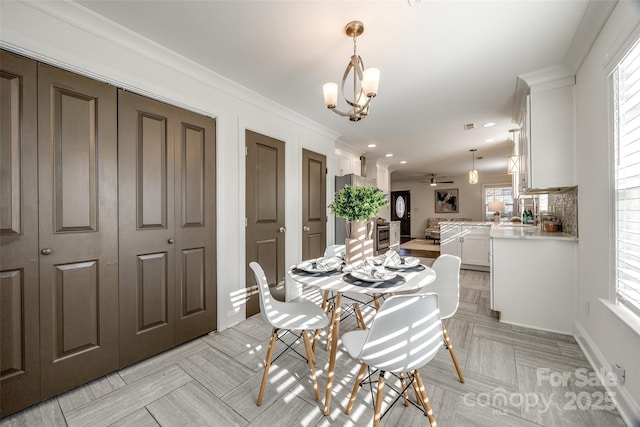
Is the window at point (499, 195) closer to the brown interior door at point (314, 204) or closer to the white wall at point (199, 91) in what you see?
the brown interior door at point (314, 204)

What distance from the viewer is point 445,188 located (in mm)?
10320

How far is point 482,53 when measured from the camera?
2166mm

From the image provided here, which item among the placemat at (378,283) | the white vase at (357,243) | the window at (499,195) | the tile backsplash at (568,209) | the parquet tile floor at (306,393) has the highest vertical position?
the window at (499,195)

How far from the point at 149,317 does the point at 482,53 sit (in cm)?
351

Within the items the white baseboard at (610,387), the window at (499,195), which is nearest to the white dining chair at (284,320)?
the white baseboard at (610,387)

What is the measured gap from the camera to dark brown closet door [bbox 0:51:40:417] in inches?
56.8

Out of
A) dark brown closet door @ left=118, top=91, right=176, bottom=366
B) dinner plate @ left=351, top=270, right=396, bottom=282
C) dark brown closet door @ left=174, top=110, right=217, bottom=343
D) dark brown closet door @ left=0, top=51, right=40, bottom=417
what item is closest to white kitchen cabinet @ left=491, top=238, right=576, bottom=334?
dinner plate @ left=351, top=270, right=396, bottom=282

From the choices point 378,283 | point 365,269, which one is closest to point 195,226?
point 365,269

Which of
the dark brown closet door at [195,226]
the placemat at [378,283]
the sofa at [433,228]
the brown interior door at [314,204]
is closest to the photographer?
the placemat at [378,283]

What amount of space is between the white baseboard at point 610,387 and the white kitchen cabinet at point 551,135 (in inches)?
52.9

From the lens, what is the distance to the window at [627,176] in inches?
54.3

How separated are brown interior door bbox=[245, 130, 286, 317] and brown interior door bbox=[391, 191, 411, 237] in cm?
872

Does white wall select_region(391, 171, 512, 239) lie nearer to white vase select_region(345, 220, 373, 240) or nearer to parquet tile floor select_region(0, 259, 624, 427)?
parquet tile floor select_region(0, 259, 624, 427)

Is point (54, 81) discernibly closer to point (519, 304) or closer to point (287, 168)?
point (287, 168)
